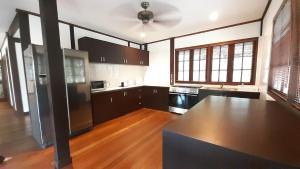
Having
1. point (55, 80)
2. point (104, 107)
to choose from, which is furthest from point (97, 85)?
point (55, 80)

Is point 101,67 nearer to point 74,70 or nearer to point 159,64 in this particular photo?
point 74,70

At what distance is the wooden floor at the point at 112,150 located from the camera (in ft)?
5.96

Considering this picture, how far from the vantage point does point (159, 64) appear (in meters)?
4.73

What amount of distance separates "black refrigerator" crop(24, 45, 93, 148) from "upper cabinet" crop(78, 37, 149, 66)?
43 centimetres

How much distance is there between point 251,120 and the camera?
3.16ft

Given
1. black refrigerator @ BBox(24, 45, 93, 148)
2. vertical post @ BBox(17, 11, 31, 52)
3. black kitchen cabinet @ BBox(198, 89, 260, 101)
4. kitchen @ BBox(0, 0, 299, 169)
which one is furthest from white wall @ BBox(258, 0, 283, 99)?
vertical post @ BBox(17, 11, 31, 52)

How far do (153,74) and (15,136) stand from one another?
13.1 feet

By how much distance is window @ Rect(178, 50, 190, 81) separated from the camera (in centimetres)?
414

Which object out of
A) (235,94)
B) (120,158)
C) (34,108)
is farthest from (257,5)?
(34,108)

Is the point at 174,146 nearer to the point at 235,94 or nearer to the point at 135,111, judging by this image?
the point at 235,94

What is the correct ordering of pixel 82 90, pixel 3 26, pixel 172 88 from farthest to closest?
pixel 172 88 → pixel 3 26 → pixel 82 90

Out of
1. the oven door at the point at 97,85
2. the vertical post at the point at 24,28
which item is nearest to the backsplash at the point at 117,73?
the oven door at the point at 97,85

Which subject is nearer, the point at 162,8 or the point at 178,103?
the point at 162,8

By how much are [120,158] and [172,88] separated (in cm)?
249
